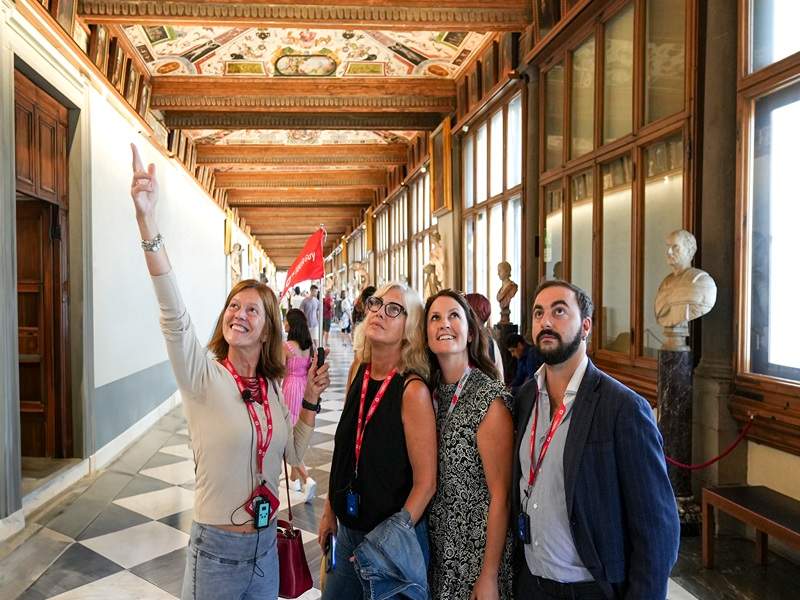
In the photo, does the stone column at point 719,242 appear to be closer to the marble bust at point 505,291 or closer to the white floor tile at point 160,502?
the marble bust at point 505,291

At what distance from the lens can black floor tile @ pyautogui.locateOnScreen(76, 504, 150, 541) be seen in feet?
15.2

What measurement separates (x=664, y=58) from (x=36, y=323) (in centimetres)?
593

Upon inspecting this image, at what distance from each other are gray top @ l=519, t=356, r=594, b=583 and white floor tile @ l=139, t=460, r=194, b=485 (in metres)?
4.85

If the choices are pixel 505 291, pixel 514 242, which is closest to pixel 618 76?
pixel 505 291

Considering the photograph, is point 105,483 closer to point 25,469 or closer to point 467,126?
point 25,469

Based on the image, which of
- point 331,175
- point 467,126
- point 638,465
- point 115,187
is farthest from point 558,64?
point 331,175

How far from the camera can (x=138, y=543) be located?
4.41 meters

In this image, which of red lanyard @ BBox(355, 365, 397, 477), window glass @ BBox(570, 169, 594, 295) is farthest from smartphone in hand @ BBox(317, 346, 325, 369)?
window glass @ BBox(570, 169, 594, 295)

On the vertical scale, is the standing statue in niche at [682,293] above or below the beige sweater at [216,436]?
above

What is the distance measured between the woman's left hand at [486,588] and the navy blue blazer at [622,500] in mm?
310

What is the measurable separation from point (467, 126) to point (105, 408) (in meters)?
6.64

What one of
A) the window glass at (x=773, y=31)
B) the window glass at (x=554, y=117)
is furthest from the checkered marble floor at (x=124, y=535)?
the window glass at (x=773, y=31)

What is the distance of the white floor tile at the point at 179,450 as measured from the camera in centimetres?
708

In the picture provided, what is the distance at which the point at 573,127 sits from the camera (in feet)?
22.4
